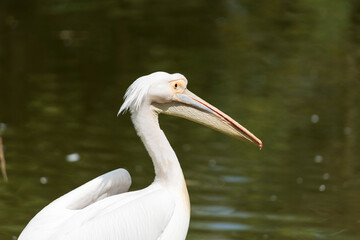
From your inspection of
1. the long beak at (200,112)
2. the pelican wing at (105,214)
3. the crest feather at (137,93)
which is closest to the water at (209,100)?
the long beak at (200,112)

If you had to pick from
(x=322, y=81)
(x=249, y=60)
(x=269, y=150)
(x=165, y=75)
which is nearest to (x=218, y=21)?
(x=249, y=60)

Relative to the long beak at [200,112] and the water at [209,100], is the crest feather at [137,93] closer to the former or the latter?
the long beak at [200,112]

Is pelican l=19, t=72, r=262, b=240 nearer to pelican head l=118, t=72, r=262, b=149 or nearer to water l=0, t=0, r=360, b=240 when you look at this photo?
pelican head l=118, t=72, r=262, b=149

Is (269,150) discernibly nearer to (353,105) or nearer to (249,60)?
(353,105)

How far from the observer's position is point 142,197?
161 inches

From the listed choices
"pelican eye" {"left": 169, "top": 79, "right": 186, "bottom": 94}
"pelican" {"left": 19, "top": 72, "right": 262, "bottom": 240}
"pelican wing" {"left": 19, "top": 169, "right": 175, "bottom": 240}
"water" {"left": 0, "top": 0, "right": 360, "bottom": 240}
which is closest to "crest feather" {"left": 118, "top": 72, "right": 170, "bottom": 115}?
"pelican" {"left": 19, "top": 72, "right": 262, "bottom": 240}

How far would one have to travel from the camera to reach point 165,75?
4266 millimetres

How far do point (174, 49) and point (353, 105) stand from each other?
130 inches

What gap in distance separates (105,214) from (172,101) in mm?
737

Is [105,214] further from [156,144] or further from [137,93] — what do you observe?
[137,93]


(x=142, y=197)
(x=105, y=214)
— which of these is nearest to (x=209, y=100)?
(x=142, y=197)

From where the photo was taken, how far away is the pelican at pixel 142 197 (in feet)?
12.9

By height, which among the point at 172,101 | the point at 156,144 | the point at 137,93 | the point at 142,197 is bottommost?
the point at 142,197

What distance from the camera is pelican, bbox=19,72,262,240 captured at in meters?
3.92
